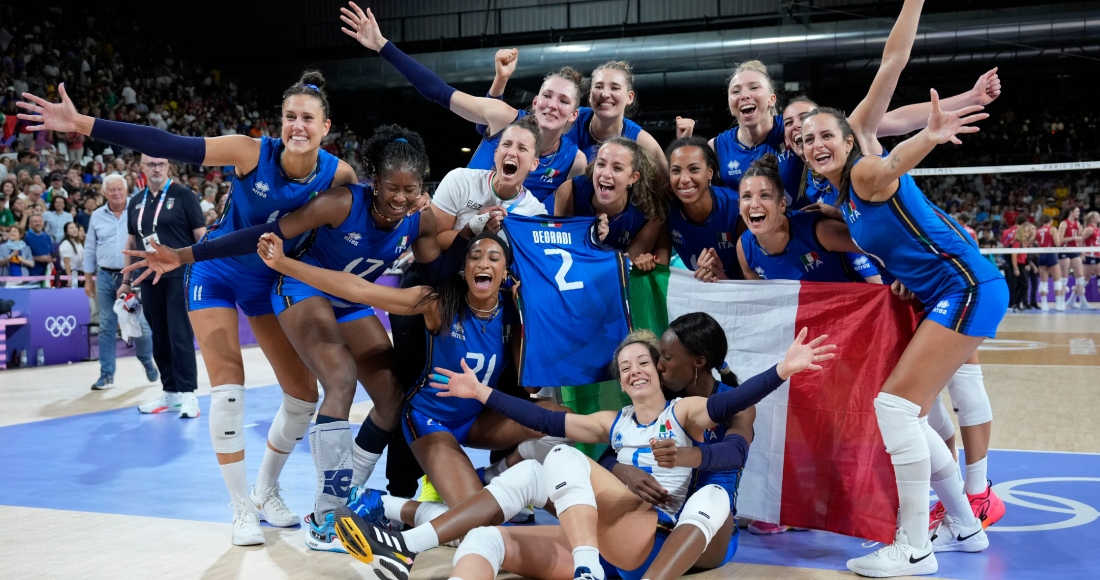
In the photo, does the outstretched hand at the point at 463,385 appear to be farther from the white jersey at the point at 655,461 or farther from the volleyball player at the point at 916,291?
the volleyball player at the point at 916,291

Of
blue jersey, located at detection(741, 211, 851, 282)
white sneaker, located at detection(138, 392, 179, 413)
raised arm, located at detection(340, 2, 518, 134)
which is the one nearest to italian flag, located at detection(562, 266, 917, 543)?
blue jersey, located at detection(741, 211, 851, 282)

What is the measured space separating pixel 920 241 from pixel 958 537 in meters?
1.31

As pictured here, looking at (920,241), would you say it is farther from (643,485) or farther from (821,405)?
(643,485)

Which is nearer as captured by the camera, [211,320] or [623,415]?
[623,415]

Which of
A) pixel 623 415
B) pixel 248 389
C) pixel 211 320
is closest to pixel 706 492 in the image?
pixel 623 415

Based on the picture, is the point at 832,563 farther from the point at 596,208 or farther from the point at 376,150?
the point at 376,150

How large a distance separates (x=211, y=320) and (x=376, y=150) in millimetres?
1108

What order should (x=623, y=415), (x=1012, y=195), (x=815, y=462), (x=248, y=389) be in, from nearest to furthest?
(x=623, y=415), (x=815, y=462), (x=248, y=389), (x=1012, y=195)

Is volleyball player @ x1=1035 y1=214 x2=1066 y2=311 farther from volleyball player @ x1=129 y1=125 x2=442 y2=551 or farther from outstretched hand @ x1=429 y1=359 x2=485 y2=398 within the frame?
outstretched hand @ x1=429 y1=359 x2=485 y2=398

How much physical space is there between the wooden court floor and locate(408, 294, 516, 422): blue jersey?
614mm

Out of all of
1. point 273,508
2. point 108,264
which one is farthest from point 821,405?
point 108,264

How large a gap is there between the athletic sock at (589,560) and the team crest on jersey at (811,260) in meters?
1.97

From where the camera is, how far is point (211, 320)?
13.6 ft

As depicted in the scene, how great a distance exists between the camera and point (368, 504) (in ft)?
12.5
